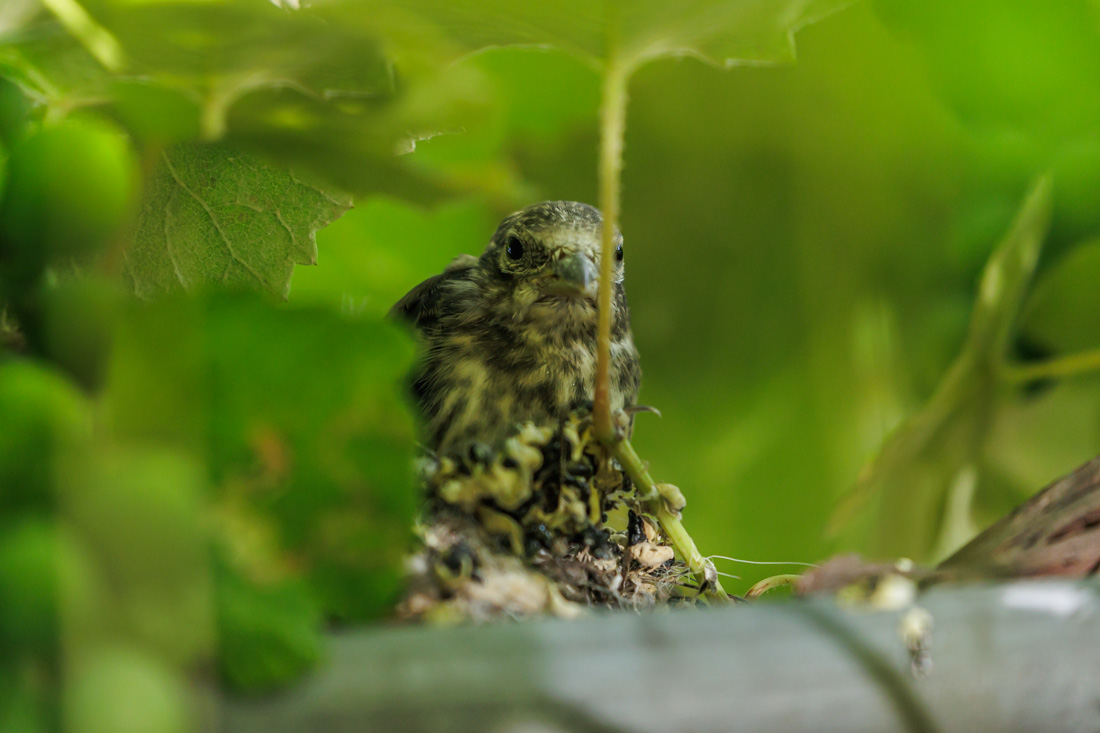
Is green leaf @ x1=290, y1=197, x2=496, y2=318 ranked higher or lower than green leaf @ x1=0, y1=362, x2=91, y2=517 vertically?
higher

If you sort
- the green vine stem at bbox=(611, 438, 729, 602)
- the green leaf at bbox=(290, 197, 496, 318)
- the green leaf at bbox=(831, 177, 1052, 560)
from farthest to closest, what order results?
the green leaf at bbox=(831, 177, 1052, 560)
the green leaf at bbox=(290, 197, 496, 318)
the green vine stem at bbox=(611, 438, 729, 602)

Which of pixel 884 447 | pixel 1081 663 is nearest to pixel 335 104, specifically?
pixel 1081 663

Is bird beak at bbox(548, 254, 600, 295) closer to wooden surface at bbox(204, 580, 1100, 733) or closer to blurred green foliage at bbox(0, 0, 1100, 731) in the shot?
blurred green foliage at bbox(0, 0, 1100, 731)

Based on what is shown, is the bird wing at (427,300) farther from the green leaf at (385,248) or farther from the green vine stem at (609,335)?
the green vine stem at (609,335)

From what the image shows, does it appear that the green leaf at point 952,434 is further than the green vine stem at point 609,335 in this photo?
Yes

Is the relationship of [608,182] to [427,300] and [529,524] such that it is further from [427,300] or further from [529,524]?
[427,300]

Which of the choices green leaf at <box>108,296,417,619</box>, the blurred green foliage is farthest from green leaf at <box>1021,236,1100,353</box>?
green leaf at <box>108,296,417,619</box>

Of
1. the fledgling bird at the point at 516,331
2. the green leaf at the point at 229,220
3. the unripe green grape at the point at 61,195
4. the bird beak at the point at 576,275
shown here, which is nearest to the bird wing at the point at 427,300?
the fledgling bird at the point at 516,331
